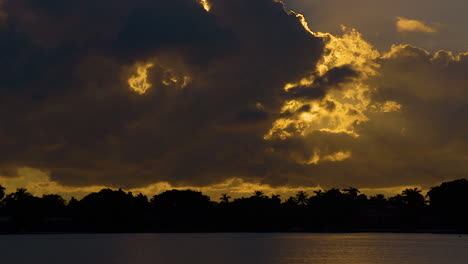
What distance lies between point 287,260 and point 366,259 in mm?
10708

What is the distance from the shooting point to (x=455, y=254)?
10775 centimetres

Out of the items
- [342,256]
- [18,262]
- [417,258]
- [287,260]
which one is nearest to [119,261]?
[18,262]

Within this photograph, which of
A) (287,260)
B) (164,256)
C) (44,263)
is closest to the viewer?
(44,263)

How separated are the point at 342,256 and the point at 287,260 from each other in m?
12.0

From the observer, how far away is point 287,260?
9431cm

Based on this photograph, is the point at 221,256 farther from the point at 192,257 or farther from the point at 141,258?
the point at 141,258

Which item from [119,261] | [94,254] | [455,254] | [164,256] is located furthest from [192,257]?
[455,254]

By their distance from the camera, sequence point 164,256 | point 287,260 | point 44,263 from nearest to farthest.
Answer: point 44,263 → point 287,260 → point 164,256

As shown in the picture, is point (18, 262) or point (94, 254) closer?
point (18, 262)

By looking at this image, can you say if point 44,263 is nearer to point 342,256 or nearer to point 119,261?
point 119,261

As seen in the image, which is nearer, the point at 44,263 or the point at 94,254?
the point at 44,263

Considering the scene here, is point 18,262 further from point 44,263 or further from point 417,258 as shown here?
point 417,258

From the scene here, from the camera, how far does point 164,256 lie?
334 ft

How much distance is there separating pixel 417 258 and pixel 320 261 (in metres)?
15.6
